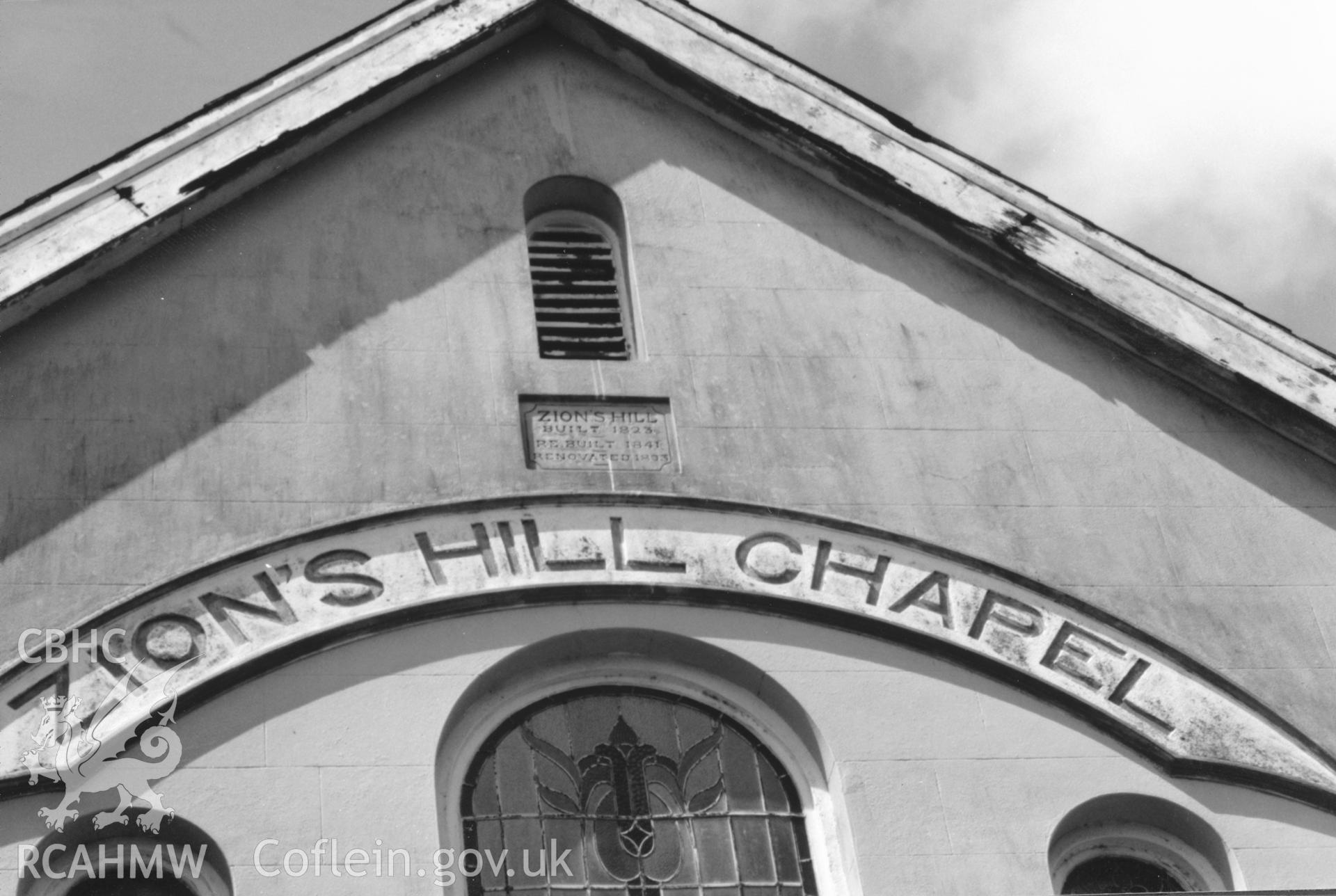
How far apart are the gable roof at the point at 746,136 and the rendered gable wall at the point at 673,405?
16cm

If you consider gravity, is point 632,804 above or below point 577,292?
below

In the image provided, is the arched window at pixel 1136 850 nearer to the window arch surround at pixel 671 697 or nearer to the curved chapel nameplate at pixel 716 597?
the curved chapel nameplate at pixel 716 597

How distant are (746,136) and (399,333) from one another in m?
2.96

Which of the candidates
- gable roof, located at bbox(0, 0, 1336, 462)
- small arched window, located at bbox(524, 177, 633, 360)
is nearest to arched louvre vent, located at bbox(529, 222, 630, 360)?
small arched window, located at bbox(524, 177, 633, 360)

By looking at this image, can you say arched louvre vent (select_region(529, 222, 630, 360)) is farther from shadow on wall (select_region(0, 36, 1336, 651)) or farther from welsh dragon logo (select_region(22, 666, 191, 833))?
welsh dragon logo (select_region(22, 666, 191, 833))

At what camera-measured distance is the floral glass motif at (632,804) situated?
11633mm

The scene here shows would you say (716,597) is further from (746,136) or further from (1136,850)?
(746,136)

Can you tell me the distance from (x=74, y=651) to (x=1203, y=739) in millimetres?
5639

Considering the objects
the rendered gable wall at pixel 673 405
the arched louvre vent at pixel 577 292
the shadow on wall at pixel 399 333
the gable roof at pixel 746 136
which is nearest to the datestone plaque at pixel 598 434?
the rendered gable wall at pixel 673 405

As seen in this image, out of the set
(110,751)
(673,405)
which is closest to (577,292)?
(673,405)

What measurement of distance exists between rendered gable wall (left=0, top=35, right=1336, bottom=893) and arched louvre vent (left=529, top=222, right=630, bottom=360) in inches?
9.0

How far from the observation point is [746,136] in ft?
49.9

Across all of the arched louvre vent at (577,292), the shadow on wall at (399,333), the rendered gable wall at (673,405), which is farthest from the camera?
the arched louvre vent at (577,292)

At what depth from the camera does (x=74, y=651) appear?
11.5 m
